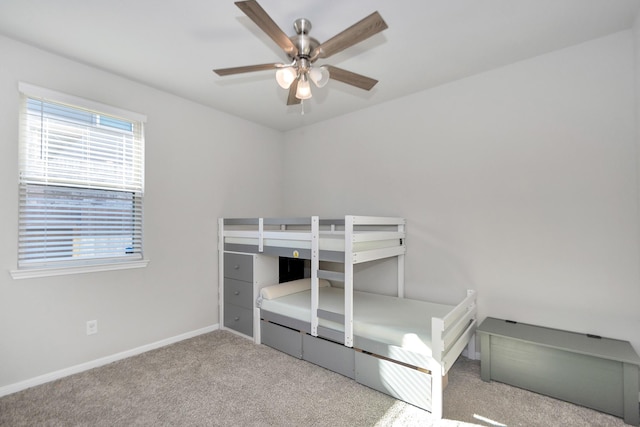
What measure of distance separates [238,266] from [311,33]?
2.25 m

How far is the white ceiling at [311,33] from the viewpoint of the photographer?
180 centimetres

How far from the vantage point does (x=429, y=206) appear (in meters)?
2.90

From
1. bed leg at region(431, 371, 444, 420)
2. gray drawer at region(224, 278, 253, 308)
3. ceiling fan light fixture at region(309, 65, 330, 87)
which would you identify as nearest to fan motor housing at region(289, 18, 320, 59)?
ceiling fan light fixture at region(309, 65, 330, 87)

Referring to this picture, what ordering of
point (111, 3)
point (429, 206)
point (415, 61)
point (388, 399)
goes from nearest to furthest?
1. point (111, 3)
2. point (388, 399)
3. point (415, 61)
4. point (429, 206)

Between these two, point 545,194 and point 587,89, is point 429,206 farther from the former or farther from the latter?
point 587,89

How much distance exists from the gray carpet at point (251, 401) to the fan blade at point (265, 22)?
2.14m

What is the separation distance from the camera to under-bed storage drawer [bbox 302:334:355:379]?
2.32m

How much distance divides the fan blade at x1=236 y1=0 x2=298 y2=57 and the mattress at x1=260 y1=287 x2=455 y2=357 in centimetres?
188

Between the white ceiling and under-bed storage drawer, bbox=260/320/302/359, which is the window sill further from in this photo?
the white ceiling

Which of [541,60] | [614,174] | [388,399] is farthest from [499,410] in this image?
[541,60]

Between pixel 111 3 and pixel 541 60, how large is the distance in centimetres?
293

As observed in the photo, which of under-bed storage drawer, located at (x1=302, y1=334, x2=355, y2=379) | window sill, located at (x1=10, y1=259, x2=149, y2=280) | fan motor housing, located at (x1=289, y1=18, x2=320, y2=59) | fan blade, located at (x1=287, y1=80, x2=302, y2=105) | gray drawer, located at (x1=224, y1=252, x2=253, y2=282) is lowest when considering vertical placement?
under-bed storage drawer, located at (x1=302, y1=334, x2=355, y2=379)

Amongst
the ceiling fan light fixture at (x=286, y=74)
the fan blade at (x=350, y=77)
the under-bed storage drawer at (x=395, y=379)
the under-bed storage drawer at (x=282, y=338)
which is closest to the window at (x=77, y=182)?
the under-bed storage drawer at (x=282, y=338)

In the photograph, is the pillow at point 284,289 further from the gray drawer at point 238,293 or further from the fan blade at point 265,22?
the fan blade at point 265,22
